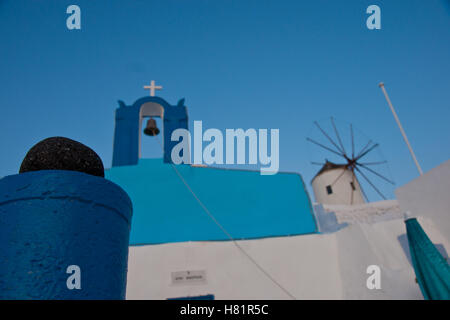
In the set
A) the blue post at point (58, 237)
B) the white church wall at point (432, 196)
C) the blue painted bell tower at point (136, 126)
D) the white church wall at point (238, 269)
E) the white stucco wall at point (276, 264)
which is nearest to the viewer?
the blue post at point (58, 237)

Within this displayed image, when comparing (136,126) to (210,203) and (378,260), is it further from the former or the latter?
(378,260)

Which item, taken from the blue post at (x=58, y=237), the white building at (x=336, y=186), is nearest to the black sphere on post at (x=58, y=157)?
the blue post at (x=58, y=237)

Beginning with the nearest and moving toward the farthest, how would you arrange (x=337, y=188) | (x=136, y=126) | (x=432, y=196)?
(x=432, y=196) → (x=136, y=126) → (x=337, y=188)

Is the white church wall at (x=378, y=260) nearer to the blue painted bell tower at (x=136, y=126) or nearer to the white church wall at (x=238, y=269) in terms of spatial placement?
the white church wall at (x=238, y=269)

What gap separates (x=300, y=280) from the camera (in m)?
7.47

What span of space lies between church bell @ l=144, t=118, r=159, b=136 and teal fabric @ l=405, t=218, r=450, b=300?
6.68 m

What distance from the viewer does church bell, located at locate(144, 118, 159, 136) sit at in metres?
9.52

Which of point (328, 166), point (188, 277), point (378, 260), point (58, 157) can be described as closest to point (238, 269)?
point (188, 277)

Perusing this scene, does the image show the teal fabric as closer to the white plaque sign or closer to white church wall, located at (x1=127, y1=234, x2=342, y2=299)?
white church wall, located at (x1=127, y1=234, x2=342, y2=299)

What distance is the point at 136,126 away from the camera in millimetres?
9195

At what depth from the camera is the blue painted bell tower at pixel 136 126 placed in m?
8.95

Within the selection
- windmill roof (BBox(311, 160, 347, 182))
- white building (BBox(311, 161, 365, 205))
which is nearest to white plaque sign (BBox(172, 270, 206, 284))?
white building (BBox(311, 161, 365, 205))

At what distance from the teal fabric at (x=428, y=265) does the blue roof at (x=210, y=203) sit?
8.94ft

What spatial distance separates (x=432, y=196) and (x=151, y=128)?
701 cm
